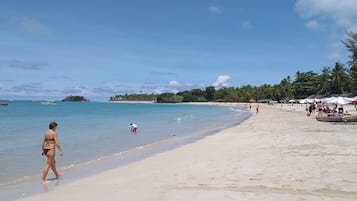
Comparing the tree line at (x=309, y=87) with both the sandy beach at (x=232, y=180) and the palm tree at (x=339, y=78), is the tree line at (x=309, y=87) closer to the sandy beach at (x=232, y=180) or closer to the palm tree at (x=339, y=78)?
the palm tree at (x=339, y=78)

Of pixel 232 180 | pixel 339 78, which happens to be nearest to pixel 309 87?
pixel 339 78

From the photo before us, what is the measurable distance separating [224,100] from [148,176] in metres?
178

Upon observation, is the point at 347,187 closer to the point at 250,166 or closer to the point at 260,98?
the point at 250,166

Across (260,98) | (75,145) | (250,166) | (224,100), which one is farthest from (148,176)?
(224,100)

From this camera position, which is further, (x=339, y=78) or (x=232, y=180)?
(x=339, y=78)

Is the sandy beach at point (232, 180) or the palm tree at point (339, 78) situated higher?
the palm tree at point (339, 78)

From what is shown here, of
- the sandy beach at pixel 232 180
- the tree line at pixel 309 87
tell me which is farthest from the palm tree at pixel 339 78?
the sandy beach at pixel 232 180

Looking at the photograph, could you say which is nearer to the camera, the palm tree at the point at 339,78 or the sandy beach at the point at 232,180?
the sandy beach at the point at 232,180

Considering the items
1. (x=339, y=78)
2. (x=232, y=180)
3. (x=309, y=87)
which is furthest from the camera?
(x=309, y=87)

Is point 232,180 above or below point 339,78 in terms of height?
below

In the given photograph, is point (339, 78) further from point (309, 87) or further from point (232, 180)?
point (232, 180)

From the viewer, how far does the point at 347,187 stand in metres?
7.11

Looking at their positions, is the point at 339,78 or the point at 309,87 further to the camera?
the point at 309,87

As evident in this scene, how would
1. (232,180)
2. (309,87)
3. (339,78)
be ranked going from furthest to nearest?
(309,87) < (339,78) < (232,180)
